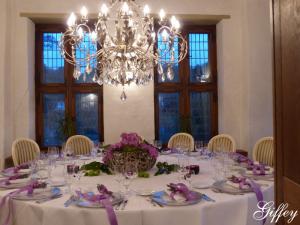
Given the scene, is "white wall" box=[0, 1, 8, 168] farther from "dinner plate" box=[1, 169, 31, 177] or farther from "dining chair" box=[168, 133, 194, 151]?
"dining chair" box=[168, 133, 194, 151]

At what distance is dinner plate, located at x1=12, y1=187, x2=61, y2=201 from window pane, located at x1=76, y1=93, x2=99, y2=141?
3.15 meters

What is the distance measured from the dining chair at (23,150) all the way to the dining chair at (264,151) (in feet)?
8.14

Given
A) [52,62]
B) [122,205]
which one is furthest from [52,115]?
[122,205]

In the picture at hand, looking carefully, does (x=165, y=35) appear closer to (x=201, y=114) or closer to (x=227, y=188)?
(x=227, y=188)

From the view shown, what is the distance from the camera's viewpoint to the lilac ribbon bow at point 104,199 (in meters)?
1.76

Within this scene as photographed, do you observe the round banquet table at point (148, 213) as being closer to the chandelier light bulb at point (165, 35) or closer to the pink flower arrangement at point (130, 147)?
the pink flower arrangement at point (130, 147)

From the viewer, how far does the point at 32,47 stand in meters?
5.09

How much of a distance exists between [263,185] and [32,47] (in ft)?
13.6

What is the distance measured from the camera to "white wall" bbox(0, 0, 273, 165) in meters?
4.80

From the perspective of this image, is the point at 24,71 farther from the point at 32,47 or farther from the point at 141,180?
the point at 141,180

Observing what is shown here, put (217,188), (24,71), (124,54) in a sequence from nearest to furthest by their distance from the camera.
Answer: (217,188), (124,54), (24,71)

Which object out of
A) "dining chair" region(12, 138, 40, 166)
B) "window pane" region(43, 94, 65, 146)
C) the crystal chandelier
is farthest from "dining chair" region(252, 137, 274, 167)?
"window pane" region(43, 94, 65, 146)

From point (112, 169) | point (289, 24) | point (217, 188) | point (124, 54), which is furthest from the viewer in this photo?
point (124, 54)

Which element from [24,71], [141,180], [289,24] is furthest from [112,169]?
[24,71]
